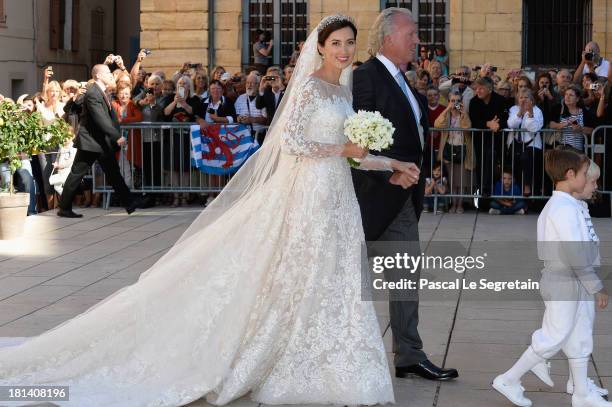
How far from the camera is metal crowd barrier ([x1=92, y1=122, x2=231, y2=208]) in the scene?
17016mm

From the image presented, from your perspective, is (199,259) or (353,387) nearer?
(353,387)

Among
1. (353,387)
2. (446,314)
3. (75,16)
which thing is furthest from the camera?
(75,16)

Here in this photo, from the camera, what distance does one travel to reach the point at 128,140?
56.2 feet

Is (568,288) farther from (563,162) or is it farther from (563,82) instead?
(563,82)

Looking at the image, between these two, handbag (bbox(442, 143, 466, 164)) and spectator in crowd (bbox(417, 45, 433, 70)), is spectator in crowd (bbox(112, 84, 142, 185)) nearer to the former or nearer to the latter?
handbag (bbox(442, 143, 466, 164))

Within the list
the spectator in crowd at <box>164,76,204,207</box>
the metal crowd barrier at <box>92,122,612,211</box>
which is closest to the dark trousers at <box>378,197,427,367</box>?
the metal crowd barrier at <box>92,122,612,211</box>

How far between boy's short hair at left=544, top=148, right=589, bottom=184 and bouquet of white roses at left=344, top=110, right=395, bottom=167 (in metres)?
0.86

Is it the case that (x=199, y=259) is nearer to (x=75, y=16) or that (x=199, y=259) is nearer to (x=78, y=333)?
(x=78, y=333)

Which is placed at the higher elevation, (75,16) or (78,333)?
(75,16)

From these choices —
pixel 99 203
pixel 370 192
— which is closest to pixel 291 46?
pixel 99 203

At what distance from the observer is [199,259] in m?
7.11

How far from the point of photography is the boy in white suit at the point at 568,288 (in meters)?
6.50

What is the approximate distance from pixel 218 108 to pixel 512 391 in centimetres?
1100

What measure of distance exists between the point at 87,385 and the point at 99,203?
10611mm
